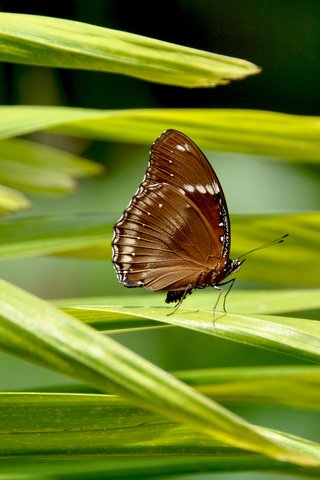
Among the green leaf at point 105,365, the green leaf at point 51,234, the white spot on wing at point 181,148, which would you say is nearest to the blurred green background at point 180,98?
the green leaf at point 51,234

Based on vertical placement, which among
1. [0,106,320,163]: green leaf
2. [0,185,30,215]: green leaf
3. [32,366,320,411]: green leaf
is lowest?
[32,366,320,411]: green leaf

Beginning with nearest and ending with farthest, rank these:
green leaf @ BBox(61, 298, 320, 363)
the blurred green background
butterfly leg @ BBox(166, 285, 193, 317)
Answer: green leaf @ BBox(61, 298, 320, 363) → butterfly leg @ BBox(166, 285, 193, 317) → the blurred green background

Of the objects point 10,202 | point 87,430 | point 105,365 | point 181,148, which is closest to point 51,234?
point 10,202

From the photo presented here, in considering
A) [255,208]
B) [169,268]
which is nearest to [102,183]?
A: [255,208]

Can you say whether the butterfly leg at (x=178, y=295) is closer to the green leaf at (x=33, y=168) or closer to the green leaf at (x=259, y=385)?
the green leaf at (x=259, y=385)

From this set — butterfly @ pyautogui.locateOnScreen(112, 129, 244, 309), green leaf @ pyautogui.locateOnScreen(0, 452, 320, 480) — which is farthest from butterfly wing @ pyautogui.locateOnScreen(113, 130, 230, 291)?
green leaf @ pyautogui.locateOnScreen(0, 452, 320, 480)

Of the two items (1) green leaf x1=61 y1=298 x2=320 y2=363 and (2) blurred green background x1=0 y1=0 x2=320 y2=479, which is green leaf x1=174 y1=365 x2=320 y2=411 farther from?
(2) blurred green background x1=0 y1=0 x2=320 y2=479

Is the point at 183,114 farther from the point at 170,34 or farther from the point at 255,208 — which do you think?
the point at 170,34
